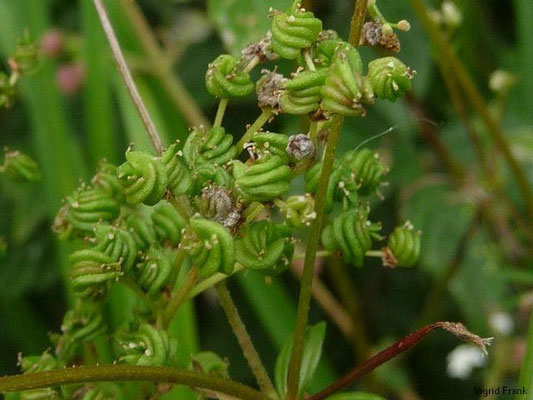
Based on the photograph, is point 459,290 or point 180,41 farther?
point 180,41

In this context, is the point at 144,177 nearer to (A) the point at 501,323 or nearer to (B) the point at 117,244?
(B) the point at 117,244

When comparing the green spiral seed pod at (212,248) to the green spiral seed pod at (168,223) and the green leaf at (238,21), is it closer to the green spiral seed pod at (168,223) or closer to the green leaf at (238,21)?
the green spiral seed pod at (168,223)

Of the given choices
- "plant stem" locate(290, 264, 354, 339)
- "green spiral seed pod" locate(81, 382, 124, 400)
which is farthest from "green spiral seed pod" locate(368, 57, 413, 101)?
"plant stem" locate(290, 264, 354, 339)

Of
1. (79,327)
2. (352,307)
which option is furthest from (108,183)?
(352,307)

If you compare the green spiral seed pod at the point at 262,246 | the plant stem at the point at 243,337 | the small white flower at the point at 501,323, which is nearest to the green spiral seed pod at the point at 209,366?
the plant stem at the point at 243,337

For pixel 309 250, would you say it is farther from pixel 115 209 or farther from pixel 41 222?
pixel 41 222

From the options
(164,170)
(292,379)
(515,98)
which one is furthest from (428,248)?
(164,170)

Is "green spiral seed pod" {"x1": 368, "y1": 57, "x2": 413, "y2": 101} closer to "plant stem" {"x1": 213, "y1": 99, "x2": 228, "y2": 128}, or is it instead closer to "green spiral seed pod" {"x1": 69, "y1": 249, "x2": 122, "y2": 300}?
"plant stem" {"x1": 213, "y1": 99, "x2": 228, "y2": 128}
